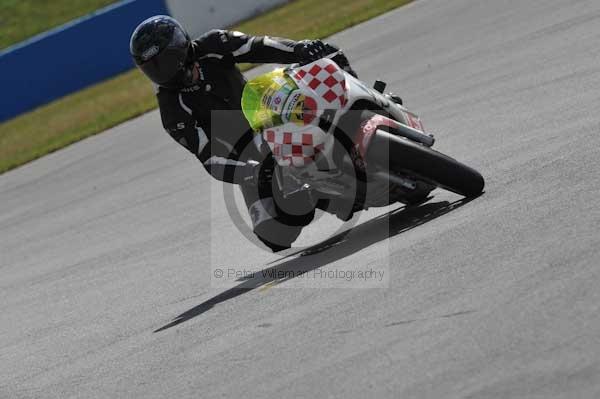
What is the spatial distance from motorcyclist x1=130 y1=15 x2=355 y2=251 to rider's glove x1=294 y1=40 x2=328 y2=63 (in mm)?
351

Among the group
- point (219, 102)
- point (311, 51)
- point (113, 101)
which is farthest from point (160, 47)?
point (113, 101)

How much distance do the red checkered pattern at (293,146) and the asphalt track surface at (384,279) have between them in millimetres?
643

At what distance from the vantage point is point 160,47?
7.00 meters

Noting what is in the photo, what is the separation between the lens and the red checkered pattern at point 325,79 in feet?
20.4

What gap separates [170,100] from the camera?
7383 millimetres

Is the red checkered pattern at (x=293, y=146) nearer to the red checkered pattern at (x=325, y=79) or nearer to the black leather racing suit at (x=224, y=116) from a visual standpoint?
the red checkered pattern at (x=325, y=79)

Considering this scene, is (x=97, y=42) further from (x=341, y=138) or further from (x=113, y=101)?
(x=341, y=138)

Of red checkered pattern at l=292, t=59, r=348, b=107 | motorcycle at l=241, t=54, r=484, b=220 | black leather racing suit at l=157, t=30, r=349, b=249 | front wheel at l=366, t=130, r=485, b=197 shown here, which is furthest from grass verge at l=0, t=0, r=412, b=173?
front wheel at l=366, t=130, r=485, b=197

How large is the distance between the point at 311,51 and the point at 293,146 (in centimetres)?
56

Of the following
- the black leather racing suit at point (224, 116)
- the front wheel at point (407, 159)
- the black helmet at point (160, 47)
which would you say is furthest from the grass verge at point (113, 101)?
the front wheel at point (407, 159)

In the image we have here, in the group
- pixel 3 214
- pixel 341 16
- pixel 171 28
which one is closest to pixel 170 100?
pixel 171 28

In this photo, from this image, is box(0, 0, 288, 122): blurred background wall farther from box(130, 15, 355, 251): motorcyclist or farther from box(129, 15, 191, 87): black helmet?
box(129, 15, 191, 87): black helmet

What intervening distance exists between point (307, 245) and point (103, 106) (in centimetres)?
1245

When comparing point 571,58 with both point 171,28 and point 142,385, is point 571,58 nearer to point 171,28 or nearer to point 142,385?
point 171,28
